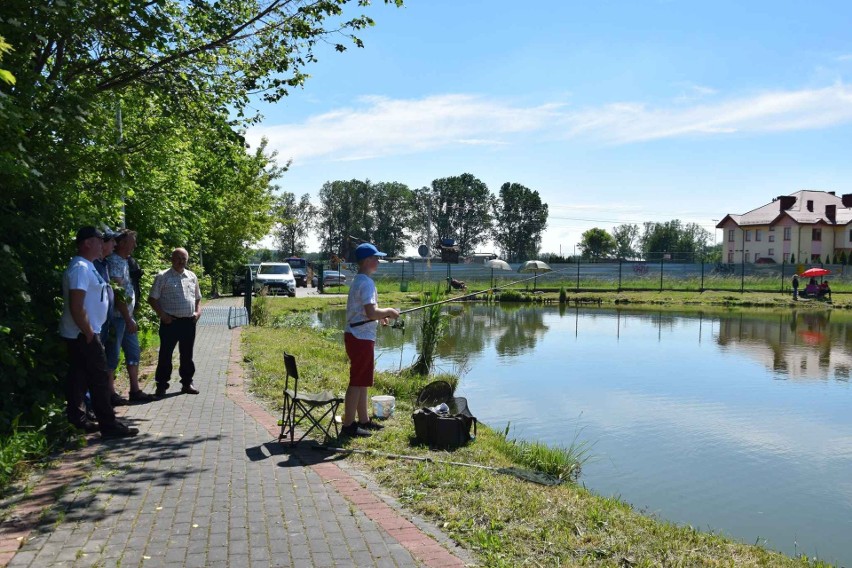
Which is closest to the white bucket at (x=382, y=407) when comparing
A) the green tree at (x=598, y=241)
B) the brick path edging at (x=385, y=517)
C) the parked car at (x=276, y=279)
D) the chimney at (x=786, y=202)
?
the brick path edging at (x=385, y=517)

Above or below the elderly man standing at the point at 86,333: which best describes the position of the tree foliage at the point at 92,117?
above

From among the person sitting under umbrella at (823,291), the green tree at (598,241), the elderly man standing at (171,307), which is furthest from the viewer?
the green tree at (598,241)

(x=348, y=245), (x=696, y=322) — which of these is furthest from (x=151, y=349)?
(x=348, y=245)

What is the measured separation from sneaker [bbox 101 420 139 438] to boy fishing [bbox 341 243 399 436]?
1.91 metres

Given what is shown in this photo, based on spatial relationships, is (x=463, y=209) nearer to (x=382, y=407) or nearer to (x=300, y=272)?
(x=300, y=272)

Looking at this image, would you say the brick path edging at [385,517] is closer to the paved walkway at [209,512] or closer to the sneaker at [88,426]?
the paved walkway at [209,512]

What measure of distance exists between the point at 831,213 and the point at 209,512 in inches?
3147

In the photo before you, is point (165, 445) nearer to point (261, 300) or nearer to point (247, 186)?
point (261, 300)

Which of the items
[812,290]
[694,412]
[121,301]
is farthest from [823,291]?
[121,301]

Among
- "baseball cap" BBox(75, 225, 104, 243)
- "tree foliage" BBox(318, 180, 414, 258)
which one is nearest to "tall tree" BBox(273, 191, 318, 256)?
"tree foliage" BBox(318, 180, 414, 258)

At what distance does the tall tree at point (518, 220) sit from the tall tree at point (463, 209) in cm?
184

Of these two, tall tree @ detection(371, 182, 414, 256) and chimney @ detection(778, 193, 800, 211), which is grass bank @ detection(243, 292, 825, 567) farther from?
tall tree @ detection(371, 182, 414, 256)

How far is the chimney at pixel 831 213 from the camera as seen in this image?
237ft

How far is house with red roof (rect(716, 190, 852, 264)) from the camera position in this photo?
70.3 meters
